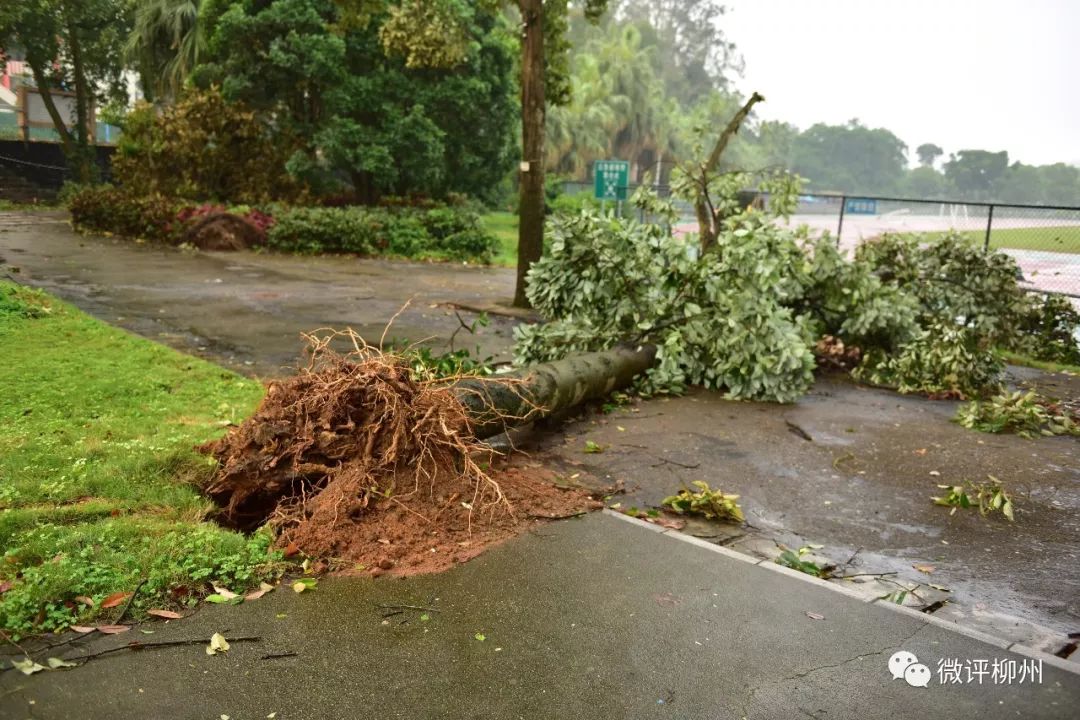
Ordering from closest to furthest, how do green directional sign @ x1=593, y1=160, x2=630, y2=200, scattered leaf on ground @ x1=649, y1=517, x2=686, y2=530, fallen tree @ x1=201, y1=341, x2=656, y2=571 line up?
fallen tree @ x1=201, y1=341, x2=656, y2=571
scattered leaf on ground @ x1=649, y1=517, x2=686, y2=530
green directional sign @ x1=593, y1=160, x2=630, y2=200

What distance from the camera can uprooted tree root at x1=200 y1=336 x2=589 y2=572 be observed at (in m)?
4.50

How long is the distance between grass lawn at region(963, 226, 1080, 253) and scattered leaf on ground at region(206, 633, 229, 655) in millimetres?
12089

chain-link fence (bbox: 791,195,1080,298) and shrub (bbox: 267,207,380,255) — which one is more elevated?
chain-link fence (bbox: 791,195,1080,298)

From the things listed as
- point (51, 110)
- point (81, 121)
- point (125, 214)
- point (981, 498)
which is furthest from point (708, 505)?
point (81, 121)

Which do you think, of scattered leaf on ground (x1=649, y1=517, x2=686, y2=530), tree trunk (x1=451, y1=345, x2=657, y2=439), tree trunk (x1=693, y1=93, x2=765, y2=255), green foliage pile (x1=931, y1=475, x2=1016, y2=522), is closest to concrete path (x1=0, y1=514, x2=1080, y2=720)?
scattered leaf on ground (x1=649, y1=517, x2=686, y2=530)

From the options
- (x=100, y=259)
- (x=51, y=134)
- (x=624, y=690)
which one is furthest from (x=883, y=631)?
(x=51, y=134)

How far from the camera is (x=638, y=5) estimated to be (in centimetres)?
9281

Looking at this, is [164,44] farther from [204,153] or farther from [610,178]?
[610,178]

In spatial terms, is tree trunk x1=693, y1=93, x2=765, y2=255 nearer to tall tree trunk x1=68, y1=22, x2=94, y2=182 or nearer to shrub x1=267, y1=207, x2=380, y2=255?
shrub x1=267, y1=207, x2=380, y2=255

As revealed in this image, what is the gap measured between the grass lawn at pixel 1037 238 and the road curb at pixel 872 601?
9.95 metres

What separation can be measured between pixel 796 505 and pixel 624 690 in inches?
101

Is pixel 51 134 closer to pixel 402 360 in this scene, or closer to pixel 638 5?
pixel 402 360

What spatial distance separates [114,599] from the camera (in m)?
3.48

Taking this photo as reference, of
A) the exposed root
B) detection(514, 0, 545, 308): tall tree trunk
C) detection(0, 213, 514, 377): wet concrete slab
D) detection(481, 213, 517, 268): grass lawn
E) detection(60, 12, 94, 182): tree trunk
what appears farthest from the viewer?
detection(60, 12, 94, 182): tree trunk
